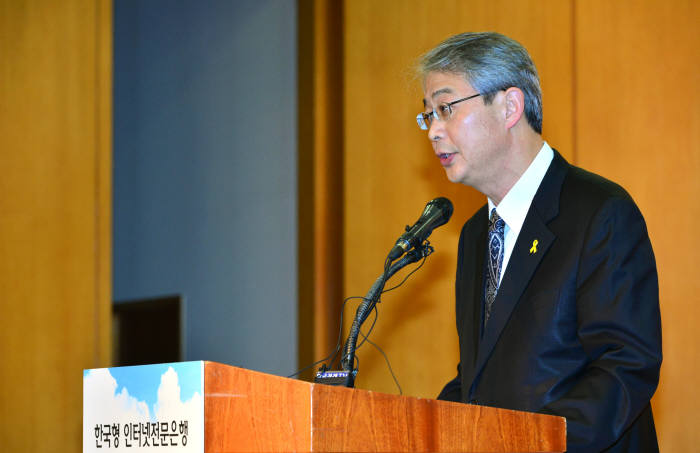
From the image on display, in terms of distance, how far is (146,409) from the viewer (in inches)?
55.2

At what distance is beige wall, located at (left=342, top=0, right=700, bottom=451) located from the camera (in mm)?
3189

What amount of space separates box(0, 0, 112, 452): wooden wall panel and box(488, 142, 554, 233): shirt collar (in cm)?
231

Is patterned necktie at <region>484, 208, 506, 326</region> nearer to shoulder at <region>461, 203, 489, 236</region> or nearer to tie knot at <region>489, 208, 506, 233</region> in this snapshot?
tie knot at <region>489, 208, 506, 233</region>

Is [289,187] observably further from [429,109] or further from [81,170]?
[429,109]

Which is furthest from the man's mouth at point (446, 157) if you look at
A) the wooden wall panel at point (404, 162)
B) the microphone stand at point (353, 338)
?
the wooden wall panel at point (404, 162)

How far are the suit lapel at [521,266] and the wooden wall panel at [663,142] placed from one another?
122 centimetres

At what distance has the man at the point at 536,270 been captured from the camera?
183 centimetres

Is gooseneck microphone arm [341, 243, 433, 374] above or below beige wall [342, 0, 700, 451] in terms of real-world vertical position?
below

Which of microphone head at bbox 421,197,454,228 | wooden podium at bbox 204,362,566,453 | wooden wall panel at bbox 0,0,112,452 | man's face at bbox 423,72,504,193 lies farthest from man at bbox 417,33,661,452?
wooden wall panel at bbox 0,0,112,452

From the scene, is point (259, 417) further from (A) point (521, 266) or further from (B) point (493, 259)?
(B) point (493, 259)

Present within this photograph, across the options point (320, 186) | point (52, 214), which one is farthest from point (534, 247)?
point (320, 186)

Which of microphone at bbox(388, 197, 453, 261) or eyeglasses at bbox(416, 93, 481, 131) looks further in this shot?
eyeglasses at bbox(416, 93, 481, 131)

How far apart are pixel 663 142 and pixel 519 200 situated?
122 cm

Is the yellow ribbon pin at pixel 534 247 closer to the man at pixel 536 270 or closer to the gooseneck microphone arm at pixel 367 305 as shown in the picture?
the man at pixel 536 270
